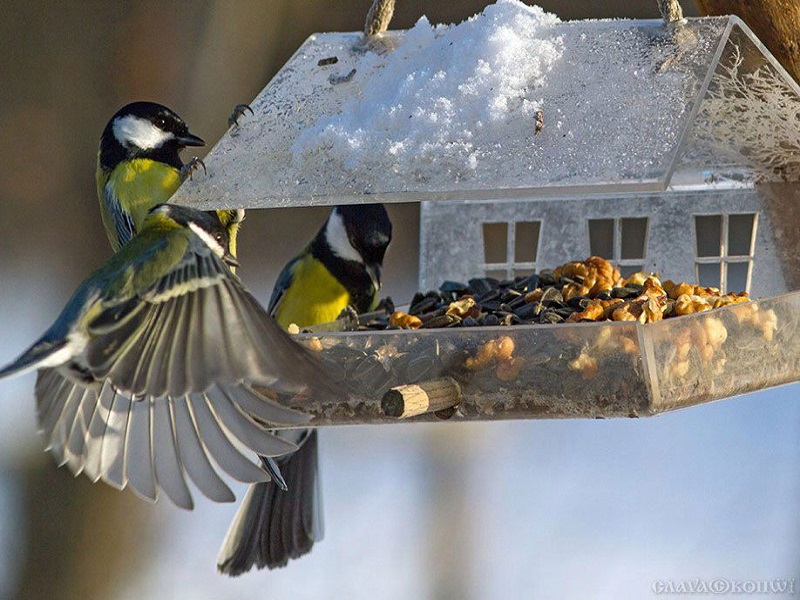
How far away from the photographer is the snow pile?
2.41 meters

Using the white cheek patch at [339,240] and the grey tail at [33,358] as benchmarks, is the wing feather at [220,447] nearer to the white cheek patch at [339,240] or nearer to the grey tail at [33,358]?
the grey tail at [33,358]

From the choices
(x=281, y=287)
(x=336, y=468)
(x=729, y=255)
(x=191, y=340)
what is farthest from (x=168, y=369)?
(x=336, y=468)

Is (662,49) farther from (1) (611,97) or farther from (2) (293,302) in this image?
(2) (293,302)

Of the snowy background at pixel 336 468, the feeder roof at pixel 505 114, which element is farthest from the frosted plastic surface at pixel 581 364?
the snowy background at pixel 336 468

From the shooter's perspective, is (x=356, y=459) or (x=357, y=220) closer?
(x=357, y=220)

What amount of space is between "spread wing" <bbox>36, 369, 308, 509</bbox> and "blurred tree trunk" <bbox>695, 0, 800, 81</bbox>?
1370mm

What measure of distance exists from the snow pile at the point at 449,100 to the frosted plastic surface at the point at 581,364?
36cm

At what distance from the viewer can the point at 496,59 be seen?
8.31 feet

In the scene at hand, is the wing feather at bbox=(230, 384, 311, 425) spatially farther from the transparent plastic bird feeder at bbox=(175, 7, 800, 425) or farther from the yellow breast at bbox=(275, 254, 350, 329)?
the yellow breast at bbox=(275, 254, 350, 329)

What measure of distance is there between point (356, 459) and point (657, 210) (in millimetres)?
2632

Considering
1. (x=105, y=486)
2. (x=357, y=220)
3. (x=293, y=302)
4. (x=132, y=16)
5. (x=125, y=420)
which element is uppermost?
(x=132, y=16)

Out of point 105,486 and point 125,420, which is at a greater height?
point 125,420

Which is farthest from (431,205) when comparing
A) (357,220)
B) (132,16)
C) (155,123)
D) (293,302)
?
(132,16)

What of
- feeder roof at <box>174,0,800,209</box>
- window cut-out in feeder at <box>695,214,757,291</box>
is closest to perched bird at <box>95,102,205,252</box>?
feeder roof at <box>174,0,800,209</box>
